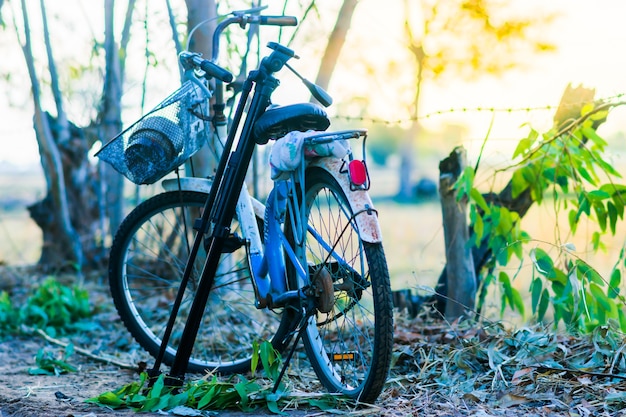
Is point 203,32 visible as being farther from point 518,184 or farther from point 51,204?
point 51,204

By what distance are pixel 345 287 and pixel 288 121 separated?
0.61 metres

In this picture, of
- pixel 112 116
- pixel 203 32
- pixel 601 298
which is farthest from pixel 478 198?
pixel 112 116

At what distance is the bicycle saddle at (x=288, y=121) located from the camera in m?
2.66

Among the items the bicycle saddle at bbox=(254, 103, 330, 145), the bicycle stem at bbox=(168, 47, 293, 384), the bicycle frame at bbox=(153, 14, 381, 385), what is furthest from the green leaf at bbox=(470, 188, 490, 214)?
the bicycle stem at bbox=(168, 47, 293, 384)

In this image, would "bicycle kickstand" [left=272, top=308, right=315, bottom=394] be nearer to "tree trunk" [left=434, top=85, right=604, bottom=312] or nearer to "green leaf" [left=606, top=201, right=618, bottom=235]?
"tree trunk" [left=434, top=85, right=604, bottom=312]

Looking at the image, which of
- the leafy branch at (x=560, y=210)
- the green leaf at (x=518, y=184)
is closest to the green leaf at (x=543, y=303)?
the leafy branch at (x=560, y=210)

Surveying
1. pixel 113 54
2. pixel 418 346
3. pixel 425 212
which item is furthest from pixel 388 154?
pixel 418 346

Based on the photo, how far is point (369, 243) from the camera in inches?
95.7

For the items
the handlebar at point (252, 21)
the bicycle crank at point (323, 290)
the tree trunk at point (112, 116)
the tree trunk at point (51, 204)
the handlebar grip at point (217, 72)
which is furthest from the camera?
the tree trunk at point (112, 116)

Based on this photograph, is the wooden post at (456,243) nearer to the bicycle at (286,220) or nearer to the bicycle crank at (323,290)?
the bicycle at (286,220)

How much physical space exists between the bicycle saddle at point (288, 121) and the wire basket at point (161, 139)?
38 cm

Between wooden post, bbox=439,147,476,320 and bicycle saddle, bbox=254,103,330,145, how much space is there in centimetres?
133

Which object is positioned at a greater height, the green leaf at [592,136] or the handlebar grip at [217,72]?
the handlebar grip at [217,72]

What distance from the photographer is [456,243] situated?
3.94 m
